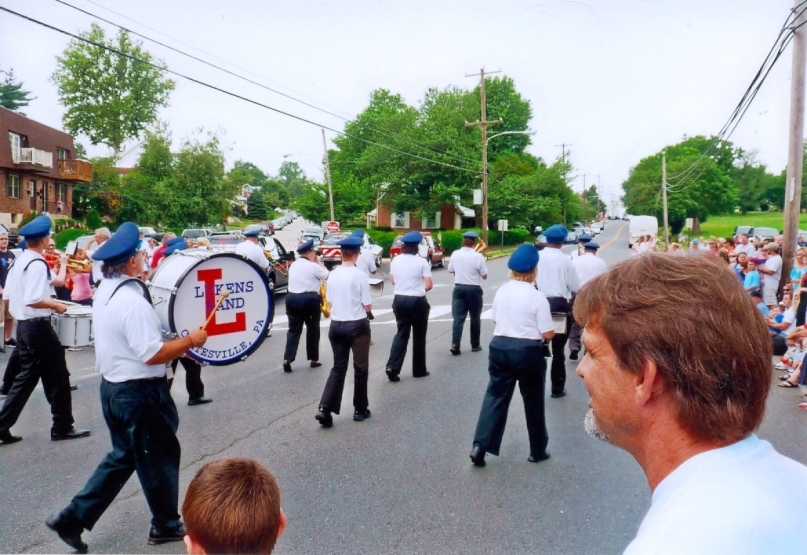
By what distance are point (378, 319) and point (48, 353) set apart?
786 centimetres

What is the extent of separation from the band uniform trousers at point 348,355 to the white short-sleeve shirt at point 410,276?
1.90 metres

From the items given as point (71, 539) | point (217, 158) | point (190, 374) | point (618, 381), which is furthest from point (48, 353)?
point (217, 158)

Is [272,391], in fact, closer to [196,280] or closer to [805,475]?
[196,280]

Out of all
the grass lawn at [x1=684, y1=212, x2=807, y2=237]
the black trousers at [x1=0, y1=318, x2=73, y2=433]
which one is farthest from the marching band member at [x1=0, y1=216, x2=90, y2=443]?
the grass lawn at [x1=684, y1=212, x2=807, y2=237]

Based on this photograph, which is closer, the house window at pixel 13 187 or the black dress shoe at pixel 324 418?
the black dress shoe at pixel 324 418

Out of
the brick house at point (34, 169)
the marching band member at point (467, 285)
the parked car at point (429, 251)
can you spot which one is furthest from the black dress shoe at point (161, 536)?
the brick house at point (34, 169)

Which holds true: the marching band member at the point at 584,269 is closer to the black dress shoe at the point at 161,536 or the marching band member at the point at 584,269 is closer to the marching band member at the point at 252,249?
the marching band member at the point at 252,249

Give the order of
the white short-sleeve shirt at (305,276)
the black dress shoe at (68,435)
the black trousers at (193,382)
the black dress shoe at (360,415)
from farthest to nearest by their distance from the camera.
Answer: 1. the white short-sleeve shirt at (305,276)
2. the black trousers at (193,382)
3. the black dress shoe at (360,415)
4. the black dress shoe at (68,435)

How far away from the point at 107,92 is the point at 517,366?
49381 millimetres

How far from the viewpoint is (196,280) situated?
363 cm

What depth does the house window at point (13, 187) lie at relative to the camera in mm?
36344

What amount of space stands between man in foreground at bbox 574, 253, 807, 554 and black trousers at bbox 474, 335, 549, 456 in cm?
350

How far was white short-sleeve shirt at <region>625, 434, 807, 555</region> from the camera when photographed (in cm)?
96

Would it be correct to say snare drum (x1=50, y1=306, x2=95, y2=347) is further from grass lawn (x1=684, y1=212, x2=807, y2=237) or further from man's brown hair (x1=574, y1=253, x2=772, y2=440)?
grass lawn (x1=684, y1=212, x2=807, y2=237)
